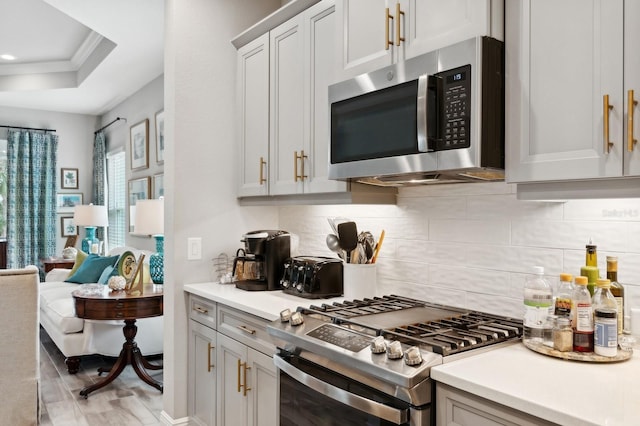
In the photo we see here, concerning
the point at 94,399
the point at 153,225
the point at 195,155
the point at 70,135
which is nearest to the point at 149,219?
the point at 153,225

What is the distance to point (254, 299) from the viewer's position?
243 centimetres

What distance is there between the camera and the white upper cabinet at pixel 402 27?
5.28 feet

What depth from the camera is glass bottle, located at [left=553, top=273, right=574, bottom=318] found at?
1.50 meters

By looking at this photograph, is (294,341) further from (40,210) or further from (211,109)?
(40,210)

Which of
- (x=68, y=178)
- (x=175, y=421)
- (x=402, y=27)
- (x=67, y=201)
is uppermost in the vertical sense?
(x=402, y=27)

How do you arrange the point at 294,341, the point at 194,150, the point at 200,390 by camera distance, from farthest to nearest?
the point at 194,150 → the point at 200,390 → the point at 294,341

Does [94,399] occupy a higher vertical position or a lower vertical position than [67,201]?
lower

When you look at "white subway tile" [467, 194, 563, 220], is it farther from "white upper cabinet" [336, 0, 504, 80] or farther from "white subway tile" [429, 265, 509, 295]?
"white upper cabinet" [336, 0, 504, 80]

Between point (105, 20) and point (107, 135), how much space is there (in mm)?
3432

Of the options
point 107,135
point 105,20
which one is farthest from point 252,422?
point 107,135

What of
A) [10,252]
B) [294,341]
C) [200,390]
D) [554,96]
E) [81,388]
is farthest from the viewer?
[10,252]

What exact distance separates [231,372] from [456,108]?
1.62 metres

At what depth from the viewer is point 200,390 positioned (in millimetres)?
2760

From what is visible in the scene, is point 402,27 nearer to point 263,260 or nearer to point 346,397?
point 346,397
